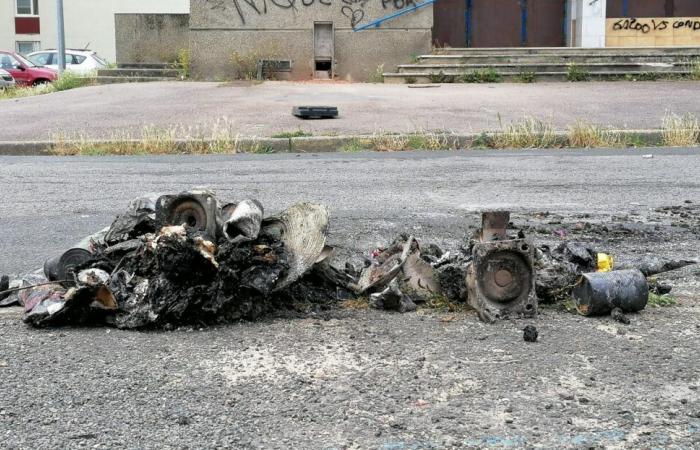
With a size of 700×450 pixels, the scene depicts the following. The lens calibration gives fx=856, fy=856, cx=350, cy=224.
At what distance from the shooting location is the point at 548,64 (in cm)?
2045

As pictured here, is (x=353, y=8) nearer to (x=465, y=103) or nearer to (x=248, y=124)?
(x=465, y=103)

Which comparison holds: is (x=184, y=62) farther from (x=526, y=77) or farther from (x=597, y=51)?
(x=597, y=51)

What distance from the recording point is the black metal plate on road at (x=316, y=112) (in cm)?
1432

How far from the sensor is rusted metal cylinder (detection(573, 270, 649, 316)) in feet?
13.3

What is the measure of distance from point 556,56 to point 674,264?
17003 mm

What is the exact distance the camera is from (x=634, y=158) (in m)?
10.3

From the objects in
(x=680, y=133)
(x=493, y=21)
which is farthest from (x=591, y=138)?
(x=493, y=21)

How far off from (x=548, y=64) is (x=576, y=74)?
3.11 ft

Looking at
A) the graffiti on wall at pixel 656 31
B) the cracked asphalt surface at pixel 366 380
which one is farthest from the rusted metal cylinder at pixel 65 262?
the graffiti on wall at pixel 656 31

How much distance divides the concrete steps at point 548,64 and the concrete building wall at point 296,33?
99 centimetres

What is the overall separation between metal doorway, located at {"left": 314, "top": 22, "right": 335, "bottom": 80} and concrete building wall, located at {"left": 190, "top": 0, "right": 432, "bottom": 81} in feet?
0.37

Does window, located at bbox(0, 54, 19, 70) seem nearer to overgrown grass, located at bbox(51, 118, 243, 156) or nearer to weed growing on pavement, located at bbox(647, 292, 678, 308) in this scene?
overgrown grass, located at bbox(51, 118, 243, 156)

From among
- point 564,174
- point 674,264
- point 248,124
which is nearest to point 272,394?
point 674,264

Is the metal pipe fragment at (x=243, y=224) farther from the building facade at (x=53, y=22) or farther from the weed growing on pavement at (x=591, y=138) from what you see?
the building facade at (x=53, y=22)
